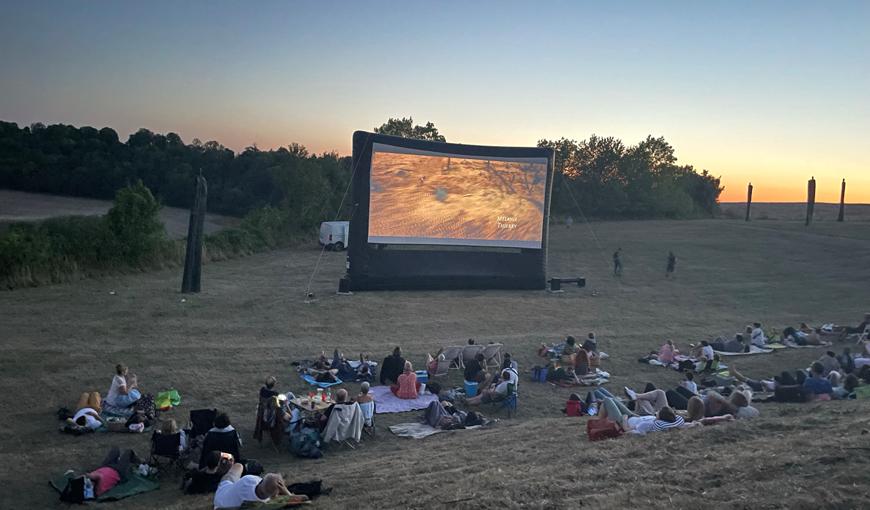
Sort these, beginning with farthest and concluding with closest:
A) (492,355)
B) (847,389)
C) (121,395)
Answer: (492,355)
(847,389)
(121,395)

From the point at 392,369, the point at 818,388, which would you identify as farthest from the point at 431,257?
the point at 818,388

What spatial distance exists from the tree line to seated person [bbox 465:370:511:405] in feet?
92.9

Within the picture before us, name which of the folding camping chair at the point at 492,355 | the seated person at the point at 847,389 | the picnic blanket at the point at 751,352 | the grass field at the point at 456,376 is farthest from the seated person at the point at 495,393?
the picnic blanket at the point at 751,352

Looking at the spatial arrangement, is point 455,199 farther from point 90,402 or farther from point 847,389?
point 90,402

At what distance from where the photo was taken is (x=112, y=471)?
6.98 m

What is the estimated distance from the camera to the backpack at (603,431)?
25.0 ft

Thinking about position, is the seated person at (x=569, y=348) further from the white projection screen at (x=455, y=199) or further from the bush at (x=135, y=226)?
the bush at (x=135, y=226)

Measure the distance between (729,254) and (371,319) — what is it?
23662mm

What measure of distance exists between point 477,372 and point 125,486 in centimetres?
623

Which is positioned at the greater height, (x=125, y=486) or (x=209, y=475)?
(x=209, y=475)

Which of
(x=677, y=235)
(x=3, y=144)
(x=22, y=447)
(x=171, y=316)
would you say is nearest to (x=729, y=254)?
(x=677, y=235)

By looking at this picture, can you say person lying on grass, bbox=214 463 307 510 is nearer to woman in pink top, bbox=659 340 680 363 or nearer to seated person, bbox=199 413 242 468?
seated person, bbox=199 413 242 468

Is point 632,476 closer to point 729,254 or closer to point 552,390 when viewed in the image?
point 552,390

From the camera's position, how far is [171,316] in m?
15.8
